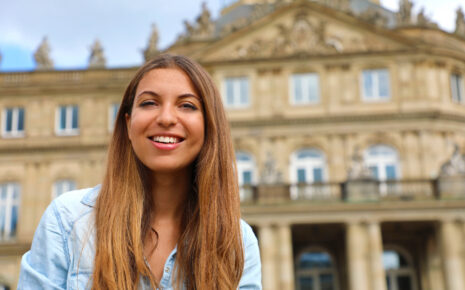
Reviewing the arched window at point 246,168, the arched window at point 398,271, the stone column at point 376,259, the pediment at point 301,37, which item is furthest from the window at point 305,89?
the arched window at point 398,271

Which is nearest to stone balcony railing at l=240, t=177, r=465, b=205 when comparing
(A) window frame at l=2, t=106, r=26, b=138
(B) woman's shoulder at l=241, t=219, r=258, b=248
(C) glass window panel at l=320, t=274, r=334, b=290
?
(C) glass window panel at l=320, t=274, r=334, b=290

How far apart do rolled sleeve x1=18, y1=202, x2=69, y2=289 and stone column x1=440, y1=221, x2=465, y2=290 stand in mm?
22924

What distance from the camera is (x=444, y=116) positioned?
27.7 meters

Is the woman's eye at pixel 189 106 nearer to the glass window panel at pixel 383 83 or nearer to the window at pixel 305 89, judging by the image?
the window at pixel 305 89

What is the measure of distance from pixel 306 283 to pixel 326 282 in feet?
3.17

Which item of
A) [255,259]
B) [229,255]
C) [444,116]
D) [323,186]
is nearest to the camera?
[229,255]

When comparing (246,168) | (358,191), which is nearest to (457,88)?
(358,191)

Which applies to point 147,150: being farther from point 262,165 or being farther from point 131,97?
point 262,165

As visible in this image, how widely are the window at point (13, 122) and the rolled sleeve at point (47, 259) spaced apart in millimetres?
31174

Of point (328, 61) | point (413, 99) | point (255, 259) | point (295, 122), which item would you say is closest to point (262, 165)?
point (295, 122)

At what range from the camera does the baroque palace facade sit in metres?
27.1

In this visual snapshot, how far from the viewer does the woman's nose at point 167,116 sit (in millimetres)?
2025

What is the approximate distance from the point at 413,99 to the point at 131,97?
27752mm

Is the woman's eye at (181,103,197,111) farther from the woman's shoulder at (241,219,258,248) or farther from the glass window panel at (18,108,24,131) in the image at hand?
the glass window panel at (18,108,24,131)
